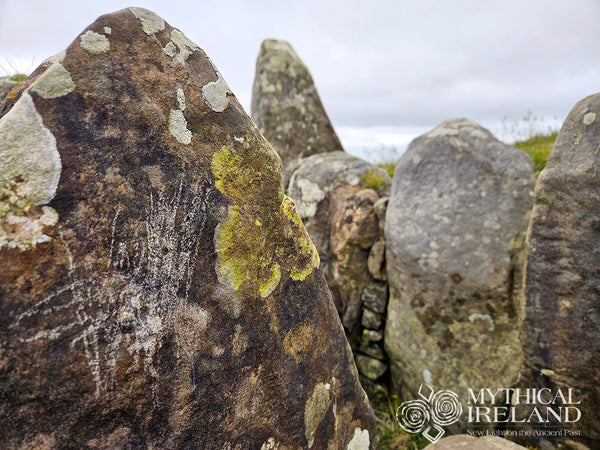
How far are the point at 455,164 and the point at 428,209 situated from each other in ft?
2.01

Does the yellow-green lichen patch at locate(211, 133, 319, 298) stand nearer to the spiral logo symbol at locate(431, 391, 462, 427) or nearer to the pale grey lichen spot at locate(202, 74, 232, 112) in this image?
the pale grey lichen spot at locate(202, 74, 232, 112)

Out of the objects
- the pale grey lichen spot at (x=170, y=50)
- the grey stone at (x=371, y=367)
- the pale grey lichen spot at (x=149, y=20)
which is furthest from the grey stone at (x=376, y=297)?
the pale grey lichen spot at (x=149, y=20)

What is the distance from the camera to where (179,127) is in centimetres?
197

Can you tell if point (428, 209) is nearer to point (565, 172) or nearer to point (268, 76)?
point (565, 172)

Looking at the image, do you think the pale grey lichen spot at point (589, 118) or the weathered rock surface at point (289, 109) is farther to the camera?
the weathered rock surface at point (289, 109)

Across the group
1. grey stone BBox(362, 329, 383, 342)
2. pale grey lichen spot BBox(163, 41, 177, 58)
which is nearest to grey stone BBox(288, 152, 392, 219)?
grey stone BBox(362, 329, 383, 342)

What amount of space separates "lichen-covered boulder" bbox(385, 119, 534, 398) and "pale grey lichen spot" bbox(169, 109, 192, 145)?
3.17 m

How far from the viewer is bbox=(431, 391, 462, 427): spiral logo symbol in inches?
170

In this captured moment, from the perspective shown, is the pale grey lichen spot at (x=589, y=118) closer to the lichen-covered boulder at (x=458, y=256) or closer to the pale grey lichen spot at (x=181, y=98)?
the lichen-covered boulder at (x=458, y=256)

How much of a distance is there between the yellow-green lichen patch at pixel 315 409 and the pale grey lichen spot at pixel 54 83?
215 centimetres

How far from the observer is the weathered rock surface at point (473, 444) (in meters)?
2.55

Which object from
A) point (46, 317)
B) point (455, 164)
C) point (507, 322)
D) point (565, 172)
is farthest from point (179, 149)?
point (507, 322)

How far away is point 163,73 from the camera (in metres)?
2.00

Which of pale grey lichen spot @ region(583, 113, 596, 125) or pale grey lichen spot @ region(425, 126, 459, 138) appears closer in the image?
pale grey lichen spot @ region(583, 113, 596, 125)
